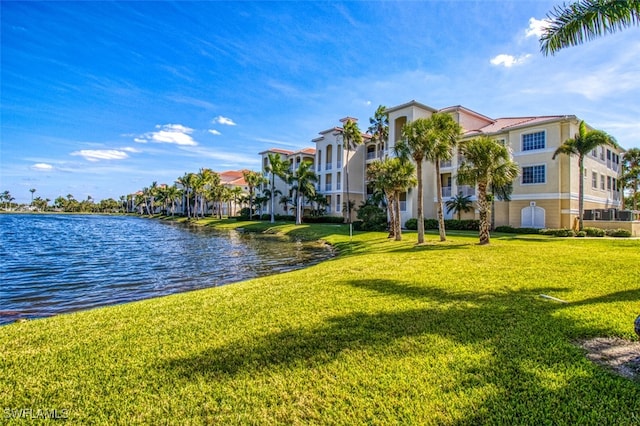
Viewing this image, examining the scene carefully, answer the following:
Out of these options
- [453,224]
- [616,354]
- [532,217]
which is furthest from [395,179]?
[616,354]

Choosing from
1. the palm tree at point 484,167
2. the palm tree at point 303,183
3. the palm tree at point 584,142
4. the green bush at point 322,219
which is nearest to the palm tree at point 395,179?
the palm tree at point 484,167

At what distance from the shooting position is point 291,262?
61.7 feet

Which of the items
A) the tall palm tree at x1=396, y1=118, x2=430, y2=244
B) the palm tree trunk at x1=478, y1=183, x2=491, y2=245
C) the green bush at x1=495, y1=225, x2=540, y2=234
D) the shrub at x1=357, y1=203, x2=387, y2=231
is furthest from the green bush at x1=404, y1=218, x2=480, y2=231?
the tall palm tree at x1=396, y1=118, x2=430, y2=244

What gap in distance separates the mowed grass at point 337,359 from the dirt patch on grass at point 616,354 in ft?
0.63

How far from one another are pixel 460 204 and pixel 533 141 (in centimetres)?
776

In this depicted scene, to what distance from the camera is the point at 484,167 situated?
19000 millimetres

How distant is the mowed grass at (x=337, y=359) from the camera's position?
3697mm

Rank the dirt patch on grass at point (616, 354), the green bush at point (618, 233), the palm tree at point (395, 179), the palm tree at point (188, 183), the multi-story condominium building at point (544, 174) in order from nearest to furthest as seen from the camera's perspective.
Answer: the dirt patch on grass at point (616, 354), the green bush at point (618, 233), the palm tree at point (395, 179), the multi-story condominium building at point (544, 174), the palm tree at point (188, 183)

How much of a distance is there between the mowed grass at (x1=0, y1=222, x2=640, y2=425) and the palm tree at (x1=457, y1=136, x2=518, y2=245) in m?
10.8

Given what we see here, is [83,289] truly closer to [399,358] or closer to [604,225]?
[399,358]

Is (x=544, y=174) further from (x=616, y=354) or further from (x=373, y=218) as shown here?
(x=616, y=354)

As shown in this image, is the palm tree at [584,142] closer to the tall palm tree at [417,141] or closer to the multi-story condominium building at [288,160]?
the tall palm tree at [417,141]

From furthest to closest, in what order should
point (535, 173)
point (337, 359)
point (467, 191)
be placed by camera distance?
point (467, 191) < point (535, 173) < point (337, 359)

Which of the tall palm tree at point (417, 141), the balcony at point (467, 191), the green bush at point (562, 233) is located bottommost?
the green bush at point (562, 233)
